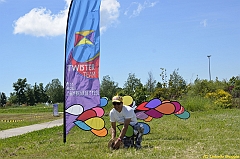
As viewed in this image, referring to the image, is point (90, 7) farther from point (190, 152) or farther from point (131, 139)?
point (190, 152)

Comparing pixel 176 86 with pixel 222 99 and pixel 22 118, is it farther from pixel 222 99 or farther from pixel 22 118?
pixel 22 118

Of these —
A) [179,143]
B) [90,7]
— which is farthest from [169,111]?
[90,7]

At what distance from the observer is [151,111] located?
8422 millimetres

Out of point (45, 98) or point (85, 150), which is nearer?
point (85, 150)

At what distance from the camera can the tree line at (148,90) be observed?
2458 cm

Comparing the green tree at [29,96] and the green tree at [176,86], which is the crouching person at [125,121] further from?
the green tree at [29,96]

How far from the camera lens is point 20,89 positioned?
6425 cm

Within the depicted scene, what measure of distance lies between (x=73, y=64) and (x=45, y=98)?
63.6 metres

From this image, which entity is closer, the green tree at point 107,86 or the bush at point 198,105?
the bush at point 198,105

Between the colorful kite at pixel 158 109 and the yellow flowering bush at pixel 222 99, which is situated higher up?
the yellow flowering bush at pixel 222 99

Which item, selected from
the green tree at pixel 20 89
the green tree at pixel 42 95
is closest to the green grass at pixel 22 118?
the green tree at pixel 20 89

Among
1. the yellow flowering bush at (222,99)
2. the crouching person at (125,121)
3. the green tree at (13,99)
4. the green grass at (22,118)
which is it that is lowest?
the green grass at (22,118)

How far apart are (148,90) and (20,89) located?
34.6m

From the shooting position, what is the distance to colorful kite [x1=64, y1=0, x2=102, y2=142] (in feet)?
26.5
